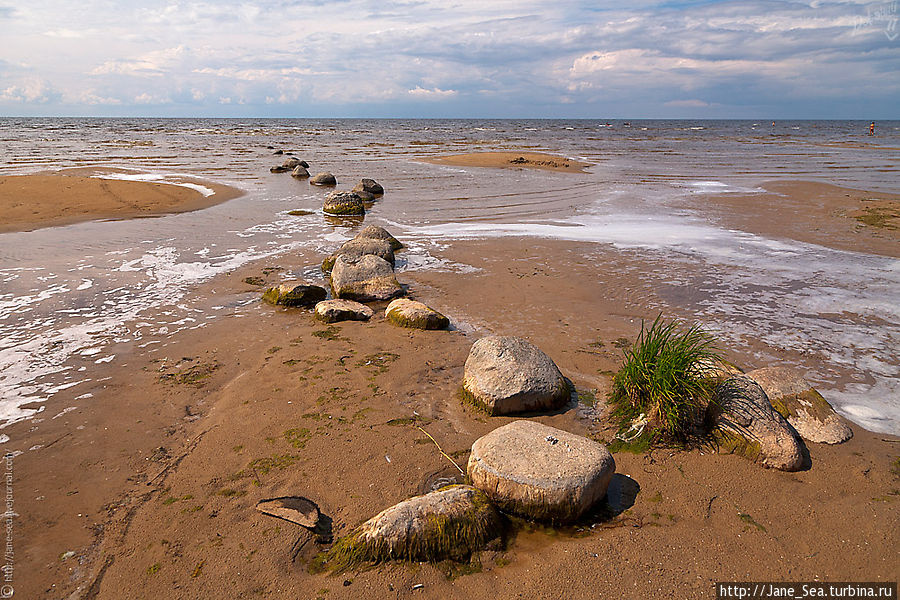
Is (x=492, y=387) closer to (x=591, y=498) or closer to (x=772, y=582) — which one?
(x=591, y=498)

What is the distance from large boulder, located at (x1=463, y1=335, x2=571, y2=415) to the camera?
17.1ft

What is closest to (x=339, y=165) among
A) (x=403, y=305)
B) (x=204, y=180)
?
(x=204, y=180)

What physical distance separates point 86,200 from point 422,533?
1823cm

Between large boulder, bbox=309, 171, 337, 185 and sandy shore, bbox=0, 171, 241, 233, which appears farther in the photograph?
large boulder, bbox=309, 171, 337, 185

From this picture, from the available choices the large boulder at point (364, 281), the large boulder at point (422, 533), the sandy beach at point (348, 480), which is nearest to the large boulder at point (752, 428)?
the sandy beach at point (348, 480)

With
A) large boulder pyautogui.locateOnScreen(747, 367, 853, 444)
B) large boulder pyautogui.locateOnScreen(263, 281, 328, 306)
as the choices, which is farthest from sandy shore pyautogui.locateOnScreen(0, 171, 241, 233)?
large boulder pyautogui.locateOnScreen(747, 367, 853, 444)

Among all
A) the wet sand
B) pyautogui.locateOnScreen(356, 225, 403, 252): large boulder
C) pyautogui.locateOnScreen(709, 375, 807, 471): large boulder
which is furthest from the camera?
the wet sand

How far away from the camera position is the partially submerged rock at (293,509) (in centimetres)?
388

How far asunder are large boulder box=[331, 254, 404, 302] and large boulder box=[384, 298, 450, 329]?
1.07 meters

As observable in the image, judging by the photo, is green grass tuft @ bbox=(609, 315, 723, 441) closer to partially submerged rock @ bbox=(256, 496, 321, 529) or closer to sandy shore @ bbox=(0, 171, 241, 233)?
partially submerged rock @ bbox=(256, 496, 321, 529)

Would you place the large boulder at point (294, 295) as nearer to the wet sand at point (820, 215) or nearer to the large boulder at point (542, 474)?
the large boulder at point (542, 474)

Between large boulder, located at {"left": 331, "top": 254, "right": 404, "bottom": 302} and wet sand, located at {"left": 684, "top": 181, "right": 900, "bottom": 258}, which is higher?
wet sand, located at {"left": 684, "top": 181, "right": 900, "bottom": 258}

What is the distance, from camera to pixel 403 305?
7590 mm

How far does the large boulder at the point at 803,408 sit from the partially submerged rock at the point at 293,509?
171 inches
